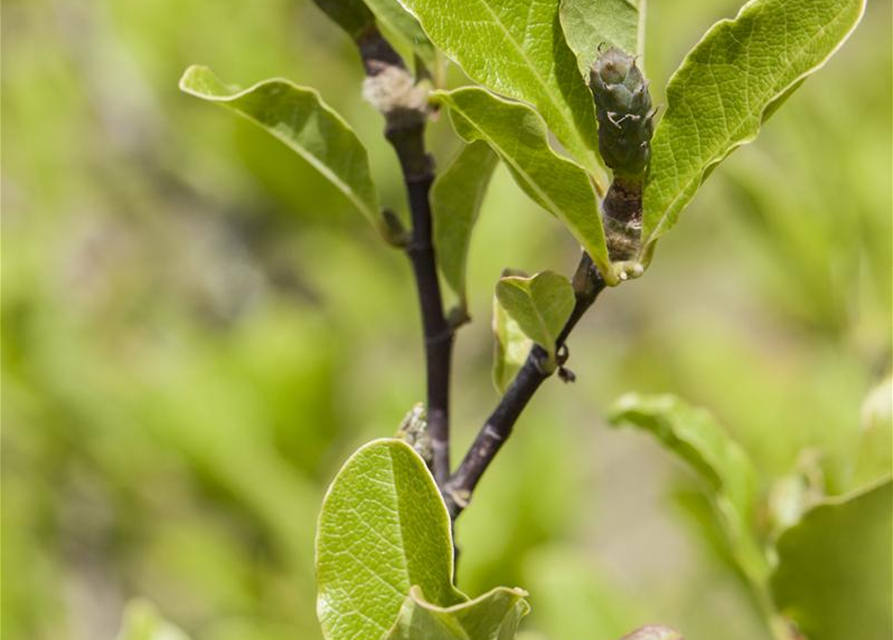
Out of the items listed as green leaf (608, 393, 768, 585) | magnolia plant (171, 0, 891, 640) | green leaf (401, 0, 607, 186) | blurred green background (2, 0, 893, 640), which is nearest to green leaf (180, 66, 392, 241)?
magnolia plant (171, 0, 891, 640)

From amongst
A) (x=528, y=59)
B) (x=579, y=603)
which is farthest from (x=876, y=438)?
(x=579, y=603)

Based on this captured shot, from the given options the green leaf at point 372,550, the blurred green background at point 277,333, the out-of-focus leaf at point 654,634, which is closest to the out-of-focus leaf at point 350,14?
the green leaf at point 372,550

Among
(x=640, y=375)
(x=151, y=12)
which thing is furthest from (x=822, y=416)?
(x=151, y=12)

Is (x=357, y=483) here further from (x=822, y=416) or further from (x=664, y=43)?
(x=664, y=43)

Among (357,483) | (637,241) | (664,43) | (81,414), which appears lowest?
(81,414)

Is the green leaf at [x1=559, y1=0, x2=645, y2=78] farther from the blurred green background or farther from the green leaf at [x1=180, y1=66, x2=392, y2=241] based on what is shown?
the blurred green background

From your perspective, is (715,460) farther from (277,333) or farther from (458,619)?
(277,333)

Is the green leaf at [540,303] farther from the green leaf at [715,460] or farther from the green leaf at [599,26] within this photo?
the green leaf at [715,460]
